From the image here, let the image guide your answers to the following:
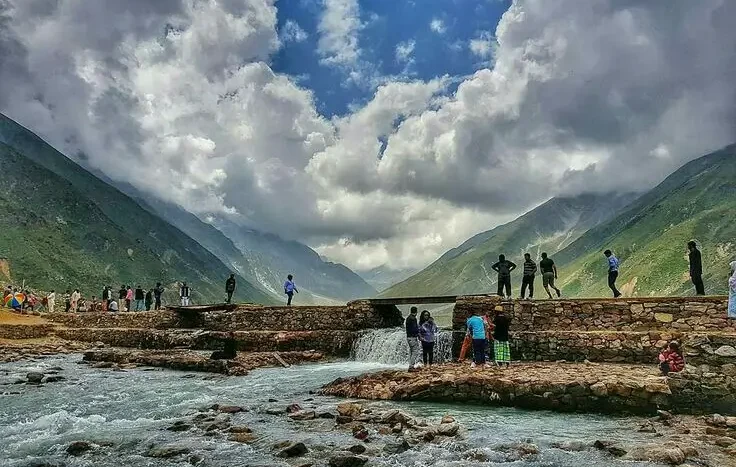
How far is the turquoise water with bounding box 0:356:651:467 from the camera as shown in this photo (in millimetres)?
11609

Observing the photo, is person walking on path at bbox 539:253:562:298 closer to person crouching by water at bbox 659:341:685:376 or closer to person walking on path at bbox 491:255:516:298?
person walking on path at bbox 491:255:516:298

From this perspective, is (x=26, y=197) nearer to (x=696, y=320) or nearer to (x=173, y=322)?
(x=173, y=322)

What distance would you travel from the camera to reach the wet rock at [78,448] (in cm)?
1223

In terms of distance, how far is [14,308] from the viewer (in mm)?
50250

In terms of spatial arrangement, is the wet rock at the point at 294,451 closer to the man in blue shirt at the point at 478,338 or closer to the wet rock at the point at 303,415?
the wet rock at the point at 303,415

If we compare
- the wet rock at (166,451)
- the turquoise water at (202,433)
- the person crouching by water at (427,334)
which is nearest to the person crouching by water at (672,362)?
the turquoise water at (202,433)

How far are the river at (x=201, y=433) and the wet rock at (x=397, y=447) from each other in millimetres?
231

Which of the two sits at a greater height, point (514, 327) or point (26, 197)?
point (26, 197)

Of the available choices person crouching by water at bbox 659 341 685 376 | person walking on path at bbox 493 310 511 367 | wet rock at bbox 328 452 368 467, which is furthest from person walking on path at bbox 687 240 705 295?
wet rock at bbox 328 452 368 467

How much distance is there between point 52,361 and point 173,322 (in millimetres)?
11097

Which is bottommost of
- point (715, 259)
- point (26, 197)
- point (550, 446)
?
point (550, 446)

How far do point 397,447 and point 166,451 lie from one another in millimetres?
5279

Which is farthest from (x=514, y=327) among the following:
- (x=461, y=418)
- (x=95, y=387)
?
(x=95, y=387)

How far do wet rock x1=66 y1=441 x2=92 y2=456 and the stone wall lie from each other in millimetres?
23718
